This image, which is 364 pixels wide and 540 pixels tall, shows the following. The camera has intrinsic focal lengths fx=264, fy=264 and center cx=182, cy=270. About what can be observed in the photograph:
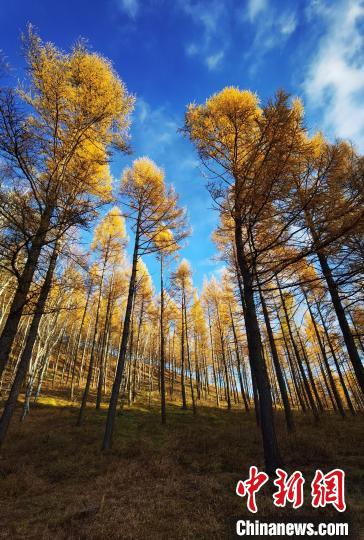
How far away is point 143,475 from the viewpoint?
6.77m

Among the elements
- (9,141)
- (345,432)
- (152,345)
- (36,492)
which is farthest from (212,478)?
(152,345)

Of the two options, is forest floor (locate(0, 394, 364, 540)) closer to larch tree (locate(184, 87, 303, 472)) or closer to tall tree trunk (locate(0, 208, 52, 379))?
larch tree (locate(184, 87, 303, 472))

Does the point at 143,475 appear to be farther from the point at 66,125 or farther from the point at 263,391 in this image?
the point at 66,125

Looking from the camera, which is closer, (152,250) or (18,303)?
(18,303)

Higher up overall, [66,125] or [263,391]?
[66,125]

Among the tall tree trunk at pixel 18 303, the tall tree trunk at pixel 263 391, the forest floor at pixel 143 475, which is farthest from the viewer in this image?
the tall tree trunk at pixel 263 391

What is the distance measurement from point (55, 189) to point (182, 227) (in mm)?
6382

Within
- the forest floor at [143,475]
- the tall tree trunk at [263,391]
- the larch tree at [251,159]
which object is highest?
the larch tree at [251,159]

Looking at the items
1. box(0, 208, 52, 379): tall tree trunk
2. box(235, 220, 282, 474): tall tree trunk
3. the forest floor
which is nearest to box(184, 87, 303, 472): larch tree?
box(235, 220, 282, 474): tall tree trunk

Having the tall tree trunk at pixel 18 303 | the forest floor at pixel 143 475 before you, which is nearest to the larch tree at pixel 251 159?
the forest floor at pixel 143 475

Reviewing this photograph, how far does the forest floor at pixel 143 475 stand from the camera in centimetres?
397

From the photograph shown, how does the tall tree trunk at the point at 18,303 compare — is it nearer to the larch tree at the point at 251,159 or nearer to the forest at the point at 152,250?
the forest at the point at 152,250

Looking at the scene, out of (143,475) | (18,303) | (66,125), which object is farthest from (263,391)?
(66,125)

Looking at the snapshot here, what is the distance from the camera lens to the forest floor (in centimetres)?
397
